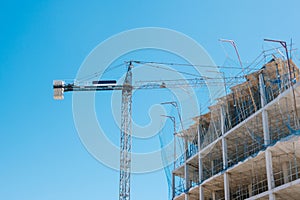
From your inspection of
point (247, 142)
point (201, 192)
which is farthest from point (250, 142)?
point (201, 192)

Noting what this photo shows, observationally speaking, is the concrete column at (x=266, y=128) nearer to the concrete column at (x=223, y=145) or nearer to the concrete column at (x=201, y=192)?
the concrete column at (x=223, y=145)

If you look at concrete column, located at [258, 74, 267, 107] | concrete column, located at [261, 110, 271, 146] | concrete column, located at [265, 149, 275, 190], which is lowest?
concrete column, located at [265, 149, 275, 190]

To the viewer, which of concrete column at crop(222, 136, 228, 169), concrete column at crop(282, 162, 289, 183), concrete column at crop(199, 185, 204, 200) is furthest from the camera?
concrete column at crop(199, 185, 204, 200)

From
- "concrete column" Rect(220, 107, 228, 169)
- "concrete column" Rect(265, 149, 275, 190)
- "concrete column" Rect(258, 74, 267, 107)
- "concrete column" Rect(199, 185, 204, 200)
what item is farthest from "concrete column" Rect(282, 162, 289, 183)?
"concrete column" Rect(199, 185, 204, 200)

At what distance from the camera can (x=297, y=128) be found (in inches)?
682

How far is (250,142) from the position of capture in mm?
21734

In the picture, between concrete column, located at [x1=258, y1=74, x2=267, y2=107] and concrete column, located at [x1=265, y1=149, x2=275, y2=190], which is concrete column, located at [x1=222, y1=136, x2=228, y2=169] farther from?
concrete column, located at [x1=265, y1=149, x2=275, y2=190]

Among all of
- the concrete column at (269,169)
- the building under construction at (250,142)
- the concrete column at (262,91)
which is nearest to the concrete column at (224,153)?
the building under construction at (250,142)

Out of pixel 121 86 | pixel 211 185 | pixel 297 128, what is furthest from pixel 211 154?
pixel 121 86

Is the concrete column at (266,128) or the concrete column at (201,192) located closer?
the concrete column at (266,128)

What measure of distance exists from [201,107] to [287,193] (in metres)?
8.05

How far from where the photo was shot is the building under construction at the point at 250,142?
17859 mm

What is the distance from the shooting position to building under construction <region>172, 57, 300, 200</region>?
17.9m

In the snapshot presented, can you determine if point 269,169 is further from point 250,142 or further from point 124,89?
point 124,89
